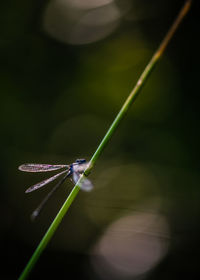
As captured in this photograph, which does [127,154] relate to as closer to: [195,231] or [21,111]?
[195,231]

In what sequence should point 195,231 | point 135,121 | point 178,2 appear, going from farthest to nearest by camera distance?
point 178,2
point 135,121
point 195,231

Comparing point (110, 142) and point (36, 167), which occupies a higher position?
point (36, 167)

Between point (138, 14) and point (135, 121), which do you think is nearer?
point (135, 121)

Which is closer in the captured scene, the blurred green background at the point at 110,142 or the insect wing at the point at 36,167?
the insect wing at the point at 36,167

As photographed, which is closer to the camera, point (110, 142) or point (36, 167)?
point (36, 167)

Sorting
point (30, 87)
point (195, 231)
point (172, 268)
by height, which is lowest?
point (172, 268)

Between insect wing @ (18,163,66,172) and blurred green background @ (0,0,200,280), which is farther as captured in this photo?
blurred green background @ (0,0,200,280)

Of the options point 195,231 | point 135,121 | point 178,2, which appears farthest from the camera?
point 178,2

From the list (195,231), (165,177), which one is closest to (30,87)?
(165,177)
